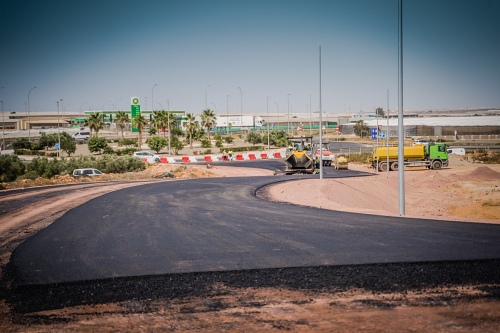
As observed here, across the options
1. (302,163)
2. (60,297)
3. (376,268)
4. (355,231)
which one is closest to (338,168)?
(302,163)

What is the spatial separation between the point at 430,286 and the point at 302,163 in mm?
29650

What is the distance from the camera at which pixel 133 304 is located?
7820 mm

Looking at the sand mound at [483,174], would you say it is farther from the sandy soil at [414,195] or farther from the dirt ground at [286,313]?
the dirt ground at [286,313]

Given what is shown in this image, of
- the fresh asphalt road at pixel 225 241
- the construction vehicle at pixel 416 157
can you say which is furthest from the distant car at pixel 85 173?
the construction vehicle at pixel 416 157

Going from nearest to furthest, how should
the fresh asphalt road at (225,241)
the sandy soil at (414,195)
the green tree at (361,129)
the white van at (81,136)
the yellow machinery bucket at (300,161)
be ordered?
the fresh asphalt road at (225,241), the sandy soil at (414,195), the yellow machinery bucket at (300,161), the white van at (81,136), the green tree at (361,129)

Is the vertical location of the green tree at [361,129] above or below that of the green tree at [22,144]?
above

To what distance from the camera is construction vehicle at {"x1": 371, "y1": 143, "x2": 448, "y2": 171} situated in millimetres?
43875

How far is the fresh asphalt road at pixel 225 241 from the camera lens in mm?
10211

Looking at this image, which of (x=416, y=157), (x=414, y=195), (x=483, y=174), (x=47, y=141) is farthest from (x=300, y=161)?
(x=47, y=141)

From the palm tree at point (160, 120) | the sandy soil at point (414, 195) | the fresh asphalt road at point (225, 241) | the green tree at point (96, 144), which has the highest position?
the palm tree at point (160, 120)

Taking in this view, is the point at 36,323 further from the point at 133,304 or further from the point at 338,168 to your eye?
the point at 338,168

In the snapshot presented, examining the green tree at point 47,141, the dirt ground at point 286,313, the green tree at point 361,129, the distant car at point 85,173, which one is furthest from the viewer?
the green tree at point 361,129

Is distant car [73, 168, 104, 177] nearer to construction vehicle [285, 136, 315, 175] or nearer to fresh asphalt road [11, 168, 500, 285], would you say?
construction vehicle [285, 136, 315, 175]

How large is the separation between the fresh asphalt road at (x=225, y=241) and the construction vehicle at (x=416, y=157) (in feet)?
91.1
